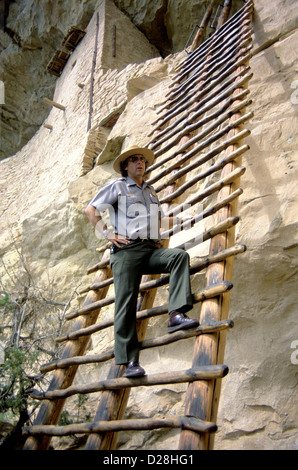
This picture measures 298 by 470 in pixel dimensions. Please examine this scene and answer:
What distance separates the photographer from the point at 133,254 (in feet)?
5.35

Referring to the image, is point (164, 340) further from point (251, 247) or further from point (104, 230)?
point (251, 247)

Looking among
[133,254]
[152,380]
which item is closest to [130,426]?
[152,380]

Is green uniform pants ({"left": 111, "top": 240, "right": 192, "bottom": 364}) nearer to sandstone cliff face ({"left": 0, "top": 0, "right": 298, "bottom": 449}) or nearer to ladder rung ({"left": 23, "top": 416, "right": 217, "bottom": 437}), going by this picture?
ladder rung ({"left": 23, "top": 416, "right": 217, "bottom": 437})

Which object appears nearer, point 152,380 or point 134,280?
point 152,380

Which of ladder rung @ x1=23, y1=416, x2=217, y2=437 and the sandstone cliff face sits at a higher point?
the sandstone cliff face

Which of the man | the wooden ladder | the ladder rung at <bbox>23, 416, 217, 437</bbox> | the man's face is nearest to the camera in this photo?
→ the ladder rung at <bbox>23, 416, 217, 437</bbox>

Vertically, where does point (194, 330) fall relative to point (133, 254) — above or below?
below

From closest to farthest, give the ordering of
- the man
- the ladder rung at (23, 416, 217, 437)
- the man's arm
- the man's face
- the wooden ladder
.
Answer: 1. the ladder rung at (23, 416, 217, 437)
2. the wooden ladder
3. the man
4. the man's arm
5. the man's face

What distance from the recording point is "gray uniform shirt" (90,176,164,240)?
1.70 metres

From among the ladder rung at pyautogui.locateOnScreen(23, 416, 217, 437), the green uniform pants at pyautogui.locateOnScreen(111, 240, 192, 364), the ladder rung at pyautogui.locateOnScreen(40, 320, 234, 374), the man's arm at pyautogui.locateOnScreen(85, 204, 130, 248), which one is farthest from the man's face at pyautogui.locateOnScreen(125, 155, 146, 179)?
the ladder rung at pyautogui.locateOnScreen(23, 416, 217, 437)

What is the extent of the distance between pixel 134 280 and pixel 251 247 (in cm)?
77

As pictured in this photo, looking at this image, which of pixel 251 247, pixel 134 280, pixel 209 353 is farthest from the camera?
pixel 251 247

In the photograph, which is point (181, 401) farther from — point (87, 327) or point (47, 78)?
point (47, 78)
